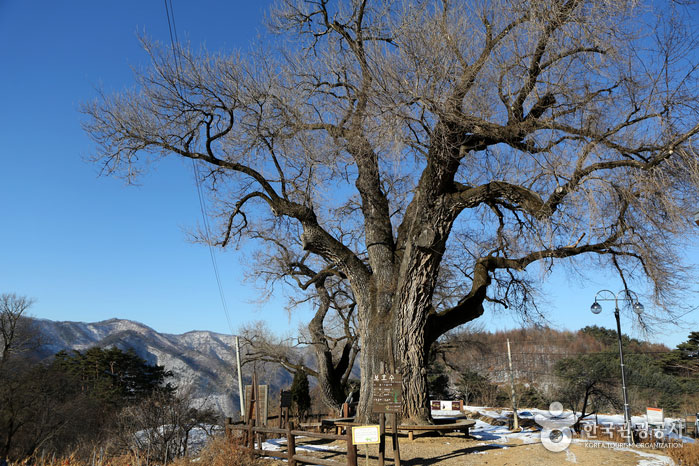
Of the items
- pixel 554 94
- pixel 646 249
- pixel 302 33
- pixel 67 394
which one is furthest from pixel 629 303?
pixel 67 394

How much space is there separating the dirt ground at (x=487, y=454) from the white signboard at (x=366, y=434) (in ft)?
5.17

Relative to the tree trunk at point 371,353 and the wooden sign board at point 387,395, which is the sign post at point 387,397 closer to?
the wooden sign board at point 387,395

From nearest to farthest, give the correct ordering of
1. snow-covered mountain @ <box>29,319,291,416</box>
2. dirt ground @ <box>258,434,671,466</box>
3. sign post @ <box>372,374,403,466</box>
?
sign post @ <box>372,374,403,466</box> → dirt ground @ <box>258,434,671,466</box> → snow-covered mountain @ <box>29,319,291,416</box>

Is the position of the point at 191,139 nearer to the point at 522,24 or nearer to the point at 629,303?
the point at 522,24

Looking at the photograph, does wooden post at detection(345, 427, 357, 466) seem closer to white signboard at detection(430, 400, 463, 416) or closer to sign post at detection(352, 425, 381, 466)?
sign post at detection(352, 425, 381, 466)

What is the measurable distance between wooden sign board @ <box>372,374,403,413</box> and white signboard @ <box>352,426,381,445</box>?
75 cm

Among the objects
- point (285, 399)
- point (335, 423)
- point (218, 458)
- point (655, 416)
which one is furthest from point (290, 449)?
point (655, 416)

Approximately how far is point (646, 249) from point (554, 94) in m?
3.75

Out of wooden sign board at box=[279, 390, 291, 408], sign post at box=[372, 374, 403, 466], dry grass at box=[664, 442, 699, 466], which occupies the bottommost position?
dry grass at box=[664, 442, 699, 466]

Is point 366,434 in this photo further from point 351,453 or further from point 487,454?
point 487,454

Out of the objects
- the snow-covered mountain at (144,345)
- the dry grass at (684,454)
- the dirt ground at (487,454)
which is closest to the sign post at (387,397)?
the dirt ground at (487,454)

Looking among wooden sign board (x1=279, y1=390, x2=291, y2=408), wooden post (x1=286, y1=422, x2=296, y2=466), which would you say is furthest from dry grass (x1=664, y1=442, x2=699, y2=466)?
wooden sign board (x1=279, y1=390, x2=291, y2=408)

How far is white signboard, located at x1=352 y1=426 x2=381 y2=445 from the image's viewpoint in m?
8.34

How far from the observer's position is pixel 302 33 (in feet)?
46.3
